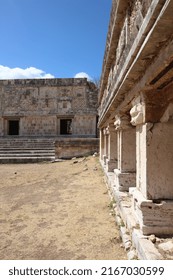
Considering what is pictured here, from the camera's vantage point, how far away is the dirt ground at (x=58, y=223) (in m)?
2.80

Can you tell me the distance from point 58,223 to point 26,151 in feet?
37.5

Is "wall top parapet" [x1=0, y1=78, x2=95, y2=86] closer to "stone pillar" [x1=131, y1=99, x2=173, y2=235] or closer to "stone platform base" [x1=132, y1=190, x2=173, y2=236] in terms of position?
"stone pillar" [x1=131, y1=99, x2=173, y2=235]

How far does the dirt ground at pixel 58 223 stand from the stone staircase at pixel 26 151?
256 inches

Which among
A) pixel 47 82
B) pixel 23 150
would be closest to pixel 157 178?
pixel 23 150

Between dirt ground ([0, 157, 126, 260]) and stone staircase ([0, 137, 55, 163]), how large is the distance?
6492 mm

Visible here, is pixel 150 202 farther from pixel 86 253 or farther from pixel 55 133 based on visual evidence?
pixel 55 133

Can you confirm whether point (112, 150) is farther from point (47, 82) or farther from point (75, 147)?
point (47, 82)

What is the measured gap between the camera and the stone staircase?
42.8 ft

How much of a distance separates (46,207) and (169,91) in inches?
138

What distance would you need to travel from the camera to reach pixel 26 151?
1462 centimetres
